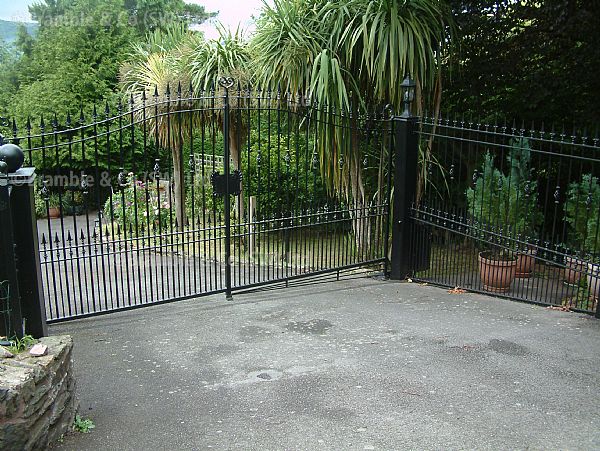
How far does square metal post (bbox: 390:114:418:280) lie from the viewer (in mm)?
6547

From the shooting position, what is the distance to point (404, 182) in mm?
6672

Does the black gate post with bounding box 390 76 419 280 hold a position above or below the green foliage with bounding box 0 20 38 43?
below

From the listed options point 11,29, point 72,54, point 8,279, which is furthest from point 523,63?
point 11,29

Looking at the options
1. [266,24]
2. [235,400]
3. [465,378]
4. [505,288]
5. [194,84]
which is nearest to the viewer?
[235,400]

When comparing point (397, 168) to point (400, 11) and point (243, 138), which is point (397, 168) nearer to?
point (400, 11)

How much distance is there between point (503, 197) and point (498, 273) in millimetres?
833

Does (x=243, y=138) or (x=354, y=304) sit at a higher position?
(x=243, y=138)

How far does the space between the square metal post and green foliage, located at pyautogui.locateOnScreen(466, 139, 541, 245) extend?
704mm

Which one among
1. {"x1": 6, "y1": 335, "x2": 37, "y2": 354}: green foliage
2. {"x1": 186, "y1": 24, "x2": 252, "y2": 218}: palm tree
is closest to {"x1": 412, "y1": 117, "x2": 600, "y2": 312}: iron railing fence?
{"x1": 186, "y1": 24, "x2": 252, "y2": 218}: palm tree

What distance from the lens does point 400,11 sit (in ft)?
23.1

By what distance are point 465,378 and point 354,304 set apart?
187 cm

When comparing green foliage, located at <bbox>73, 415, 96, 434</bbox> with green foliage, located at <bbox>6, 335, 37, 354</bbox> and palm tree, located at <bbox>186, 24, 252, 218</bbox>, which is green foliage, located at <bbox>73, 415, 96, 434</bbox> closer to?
green foliage, located at <bbox>6, 335, 37, 354</bbox>

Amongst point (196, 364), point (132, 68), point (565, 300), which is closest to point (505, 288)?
point (565, 300)

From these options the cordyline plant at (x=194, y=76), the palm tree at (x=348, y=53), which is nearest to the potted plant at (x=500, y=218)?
the palm tree at (x=348, y=53)
